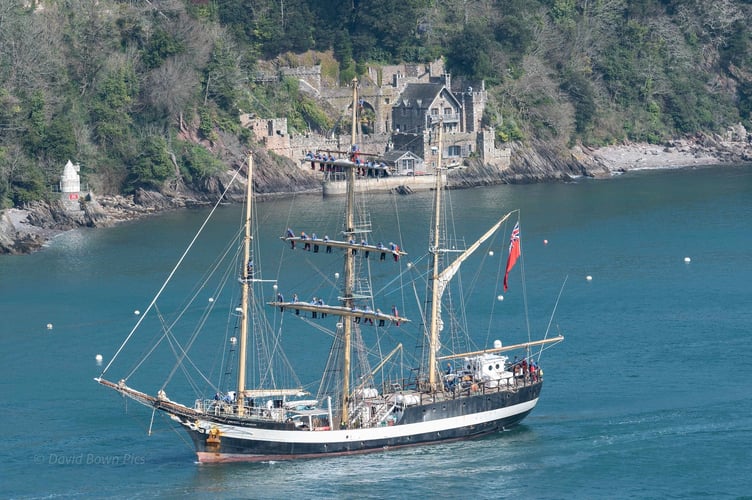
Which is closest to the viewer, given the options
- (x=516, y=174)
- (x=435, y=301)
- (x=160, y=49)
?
(x=435, y=301)

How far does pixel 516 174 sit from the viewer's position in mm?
145375

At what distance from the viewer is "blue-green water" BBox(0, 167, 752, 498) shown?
6431 cm

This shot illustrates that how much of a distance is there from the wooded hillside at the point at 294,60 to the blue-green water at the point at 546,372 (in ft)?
32.5

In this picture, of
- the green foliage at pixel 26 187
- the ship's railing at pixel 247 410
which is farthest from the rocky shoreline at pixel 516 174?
the ship's railing at pixel 247 410

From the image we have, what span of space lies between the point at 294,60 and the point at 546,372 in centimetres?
7602

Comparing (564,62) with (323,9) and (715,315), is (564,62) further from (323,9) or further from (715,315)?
(715,315)

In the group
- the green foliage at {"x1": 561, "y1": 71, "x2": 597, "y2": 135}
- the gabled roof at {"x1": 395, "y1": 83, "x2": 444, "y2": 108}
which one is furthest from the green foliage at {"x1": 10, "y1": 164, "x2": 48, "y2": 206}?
the green foliage at {"x1": 561, "y1": 71, "x2": 597, "y2": 135}

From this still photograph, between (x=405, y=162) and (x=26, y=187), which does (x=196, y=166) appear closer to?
(x=26, y=187)

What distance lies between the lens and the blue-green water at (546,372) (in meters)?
64.3

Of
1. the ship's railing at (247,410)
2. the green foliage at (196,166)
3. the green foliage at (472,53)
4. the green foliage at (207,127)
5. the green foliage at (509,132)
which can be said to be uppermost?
the green foliage at (472,53)

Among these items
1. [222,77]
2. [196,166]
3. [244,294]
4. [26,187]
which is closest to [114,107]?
[196,166]

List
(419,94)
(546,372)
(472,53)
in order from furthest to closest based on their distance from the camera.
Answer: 1. (472,53)
2. (419,94)
3. (546,372)

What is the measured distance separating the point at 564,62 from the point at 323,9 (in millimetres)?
24017

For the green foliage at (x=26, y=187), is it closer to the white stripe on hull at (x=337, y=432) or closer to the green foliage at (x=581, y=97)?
the green foliage at (x=581, y=97)
